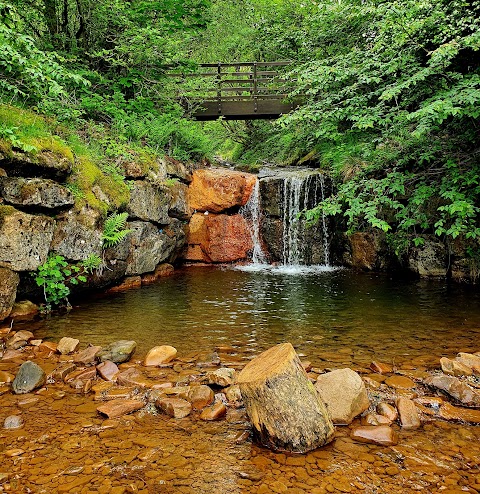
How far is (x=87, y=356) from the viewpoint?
14.5 ft

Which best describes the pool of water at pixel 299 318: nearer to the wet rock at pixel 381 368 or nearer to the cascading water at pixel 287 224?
the wet rock at pixel 381 368

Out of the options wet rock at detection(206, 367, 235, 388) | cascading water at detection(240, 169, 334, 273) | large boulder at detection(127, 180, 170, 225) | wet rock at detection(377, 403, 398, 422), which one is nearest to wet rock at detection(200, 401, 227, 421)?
wet rock at detection(206, 367, 235, 388)

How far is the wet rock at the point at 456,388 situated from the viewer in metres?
3.34

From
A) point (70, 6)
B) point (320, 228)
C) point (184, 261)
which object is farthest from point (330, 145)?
point (70, 6)

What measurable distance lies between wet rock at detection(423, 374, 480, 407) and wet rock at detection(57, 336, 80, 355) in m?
3.90

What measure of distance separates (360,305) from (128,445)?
16.3 feet

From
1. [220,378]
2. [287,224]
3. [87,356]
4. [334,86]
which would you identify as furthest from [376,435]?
[287,224]

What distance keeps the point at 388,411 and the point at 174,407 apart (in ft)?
5.88

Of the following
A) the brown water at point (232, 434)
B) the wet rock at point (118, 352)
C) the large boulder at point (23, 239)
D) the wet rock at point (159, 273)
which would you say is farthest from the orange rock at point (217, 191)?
the wet rock at point (118, 352)

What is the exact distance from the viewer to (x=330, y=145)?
12344 millimetres

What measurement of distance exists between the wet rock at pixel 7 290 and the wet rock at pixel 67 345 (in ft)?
4.53

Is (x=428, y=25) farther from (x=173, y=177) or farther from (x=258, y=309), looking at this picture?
(x=173, y=177)

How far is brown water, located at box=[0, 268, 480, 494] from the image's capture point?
252cm

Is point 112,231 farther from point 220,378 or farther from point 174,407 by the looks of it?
point 174,407
